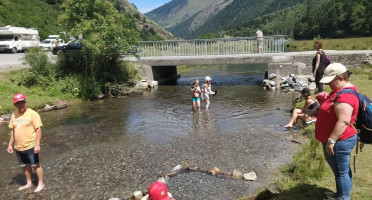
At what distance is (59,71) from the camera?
2423 cm

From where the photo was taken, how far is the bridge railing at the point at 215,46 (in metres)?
27.4

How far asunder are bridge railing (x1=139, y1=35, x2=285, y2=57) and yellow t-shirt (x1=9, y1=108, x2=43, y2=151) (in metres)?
21.8

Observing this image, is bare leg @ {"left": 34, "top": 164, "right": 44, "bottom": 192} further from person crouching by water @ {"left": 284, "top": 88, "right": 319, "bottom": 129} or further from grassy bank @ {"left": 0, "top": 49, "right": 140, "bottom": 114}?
grassy bank @ {"left": 0, "top": 49, "right": 140, "bottom": 114}

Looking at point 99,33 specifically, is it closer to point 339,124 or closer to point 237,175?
point 237,175

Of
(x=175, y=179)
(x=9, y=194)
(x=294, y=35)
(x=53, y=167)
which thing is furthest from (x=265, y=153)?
(x=294, y=35)

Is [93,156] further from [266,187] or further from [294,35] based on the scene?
[294,35]

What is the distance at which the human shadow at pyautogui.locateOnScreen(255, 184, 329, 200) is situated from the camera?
6301 millimetres

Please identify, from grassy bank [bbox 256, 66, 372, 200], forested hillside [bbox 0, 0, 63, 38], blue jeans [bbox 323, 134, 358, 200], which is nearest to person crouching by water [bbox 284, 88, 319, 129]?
grassy bank [bbox 256, 66, 372, 200]

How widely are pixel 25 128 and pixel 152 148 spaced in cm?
470

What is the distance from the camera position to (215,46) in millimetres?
29625

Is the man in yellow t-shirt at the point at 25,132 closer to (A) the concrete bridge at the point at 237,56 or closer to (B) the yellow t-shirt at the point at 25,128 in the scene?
(B) the yellow t-shirt at the point at 25,128

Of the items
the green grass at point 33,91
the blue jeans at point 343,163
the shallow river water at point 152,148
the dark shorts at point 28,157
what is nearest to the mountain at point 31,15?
the green grass at point 33,91

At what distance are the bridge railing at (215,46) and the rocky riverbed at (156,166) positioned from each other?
55.0ft

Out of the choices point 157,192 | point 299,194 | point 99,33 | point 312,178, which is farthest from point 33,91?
point 299,194
